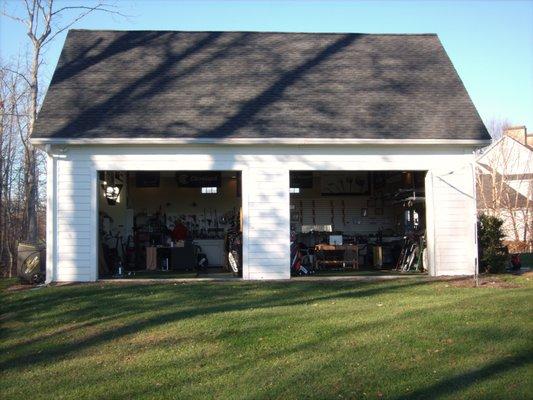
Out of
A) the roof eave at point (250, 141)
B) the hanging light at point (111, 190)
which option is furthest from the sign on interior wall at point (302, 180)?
the roof eave at point (250, 141)

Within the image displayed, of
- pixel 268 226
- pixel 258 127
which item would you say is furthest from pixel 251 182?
pixel 258 127

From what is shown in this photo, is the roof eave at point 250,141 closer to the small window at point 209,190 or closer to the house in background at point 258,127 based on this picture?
the house in background at point 258,127

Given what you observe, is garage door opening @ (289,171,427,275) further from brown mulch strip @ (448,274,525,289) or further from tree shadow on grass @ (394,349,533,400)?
tree shadow on grass @ (394,349,533,400)

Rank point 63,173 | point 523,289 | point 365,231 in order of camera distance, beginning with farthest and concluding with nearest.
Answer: point 365,231, point 63,173, point 523,289

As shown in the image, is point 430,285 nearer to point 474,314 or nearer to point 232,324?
point 474,314

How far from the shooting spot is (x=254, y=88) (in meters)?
16.4

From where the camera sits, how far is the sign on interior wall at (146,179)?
66.3 feet

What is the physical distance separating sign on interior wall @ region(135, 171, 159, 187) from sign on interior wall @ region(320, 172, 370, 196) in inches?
210

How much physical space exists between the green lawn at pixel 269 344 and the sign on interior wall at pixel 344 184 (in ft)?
28.9

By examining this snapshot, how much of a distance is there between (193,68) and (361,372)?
38.9ft

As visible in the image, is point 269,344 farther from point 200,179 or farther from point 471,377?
point 200,179

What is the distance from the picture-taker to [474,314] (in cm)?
980

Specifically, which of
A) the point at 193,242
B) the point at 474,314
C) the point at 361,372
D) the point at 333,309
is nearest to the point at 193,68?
the point at 193,242

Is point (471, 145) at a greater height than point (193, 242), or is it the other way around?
point (471, 145)
